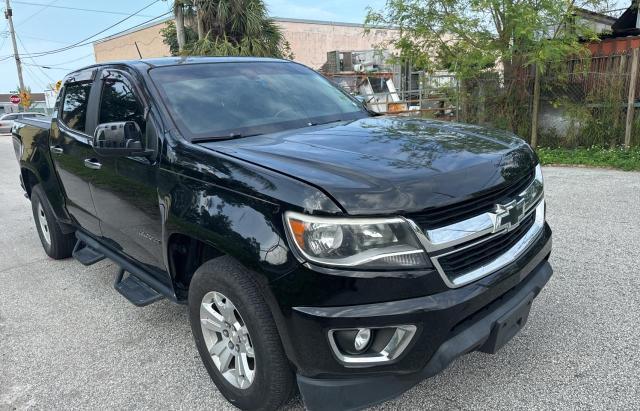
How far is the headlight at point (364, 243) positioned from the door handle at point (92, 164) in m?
2.21

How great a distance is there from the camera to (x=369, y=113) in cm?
381

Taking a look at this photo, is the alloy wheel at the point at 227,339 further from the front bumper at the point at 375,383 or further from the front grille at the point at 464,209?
the front grille at the point at 464,209

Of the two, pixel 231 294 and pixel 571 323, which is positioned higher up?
pixel 231 294

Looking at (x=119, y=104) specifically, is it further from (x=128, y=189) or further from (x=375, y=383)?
(x=375, y=383)

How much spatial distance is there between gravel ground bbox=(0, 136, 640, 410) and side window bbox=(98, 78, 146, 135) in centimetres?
149

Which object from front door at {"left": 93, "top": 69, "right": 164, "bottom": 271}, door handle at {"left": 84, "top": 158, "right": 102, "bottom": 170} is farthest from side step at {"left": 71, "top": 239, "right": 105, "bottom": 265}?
door handle at {"left": 84, "top": 158, "right": 102, "bottom": 170}

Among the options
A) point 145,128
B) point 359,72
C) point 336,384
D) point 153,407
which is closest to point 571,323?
point 336,384

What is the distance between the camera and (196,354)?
3182 millimetres

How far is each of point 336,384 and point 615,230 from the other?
416 cm

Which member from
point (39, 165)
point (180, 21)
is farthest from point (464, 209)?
point (180, 21)

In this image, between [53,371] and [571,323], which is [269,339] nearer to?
[53,371]

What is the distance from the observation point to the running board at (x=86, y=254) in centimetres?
411

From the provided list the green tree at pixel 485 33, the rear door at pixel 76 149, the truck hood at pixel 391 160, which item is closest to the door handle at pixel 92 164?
the rear door at pixel 76 149

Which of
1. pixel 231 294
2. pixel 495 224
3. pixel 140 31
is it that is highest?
pixel 140 31
